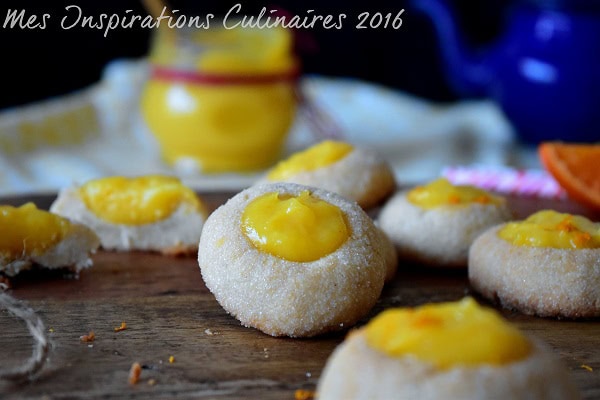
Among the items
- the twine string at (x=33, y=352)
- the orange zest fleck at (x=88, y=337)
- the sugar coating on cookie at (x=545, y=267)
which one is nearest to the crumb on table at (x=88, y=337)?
the orange zest fleck at (x=88, y=337)

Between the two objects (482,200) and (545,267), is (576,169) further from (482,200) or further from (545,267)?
(545,267)

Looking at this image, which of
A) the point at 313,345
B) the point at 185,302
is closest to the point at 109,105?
the point at 185,302

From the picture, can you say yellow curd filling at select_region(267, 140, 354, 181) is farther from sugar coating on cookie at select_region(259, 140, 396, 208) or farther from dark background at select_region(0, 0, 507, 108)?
dark background at select_region(0, 0, 507, 108)

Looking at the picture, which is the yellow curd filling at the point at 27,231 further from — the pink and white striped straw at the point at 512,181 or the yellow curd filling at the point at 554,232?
the pink and white striped straw at the point at 512,181

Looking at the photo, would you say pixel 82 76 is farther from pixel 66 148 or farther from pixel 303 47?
pixel 303 47

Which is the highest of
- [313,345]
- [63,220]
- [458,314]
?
[63,220]

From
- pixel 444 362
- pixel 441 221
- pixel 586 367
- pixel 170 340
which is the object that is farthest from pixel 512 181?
pixel 444 362
